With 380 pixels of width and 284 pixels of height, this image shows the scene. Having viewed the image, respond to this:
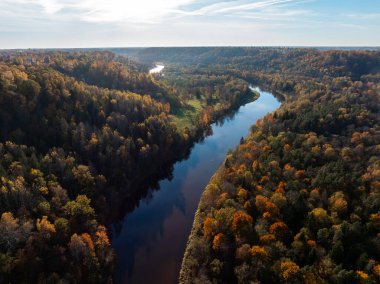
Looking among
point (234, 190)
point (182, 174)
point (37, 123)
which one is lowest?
point (182, 174)

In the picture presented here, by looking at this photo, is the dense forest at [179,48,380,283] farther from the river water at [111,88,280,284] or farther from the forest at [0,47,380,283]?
the river water at [111,88,280,284]

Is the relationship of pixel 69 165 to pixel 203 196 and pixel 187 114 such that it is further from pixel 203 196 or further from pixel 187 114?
pixel 187 114

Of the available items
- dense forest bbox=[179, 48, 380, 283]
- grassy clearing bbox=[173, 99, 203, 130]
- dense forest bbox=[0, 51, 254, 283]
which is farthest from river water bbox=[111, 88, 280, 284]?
grassy clearing bbox=[173, 99, 203, 130]

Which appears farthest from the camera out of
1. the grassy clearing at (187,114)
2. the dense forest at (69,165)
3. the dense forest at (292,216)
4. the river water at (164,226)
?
the grassy clearing at (187,114)

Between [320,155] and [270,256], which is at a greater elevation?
[320,155]

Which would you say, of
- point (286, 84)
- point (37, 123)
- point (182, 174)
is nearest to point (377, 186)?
point (182, 174)

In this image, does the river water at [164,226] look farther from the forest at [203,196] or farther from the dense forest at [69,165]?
the dense forest at [69,165]

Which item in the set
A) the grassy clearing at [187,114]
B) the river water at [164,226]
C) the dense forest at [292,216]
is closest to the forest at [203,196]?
the dense forest at [292,216]

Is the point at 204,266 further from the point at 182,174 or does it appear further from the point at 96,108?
the point at 96,108
